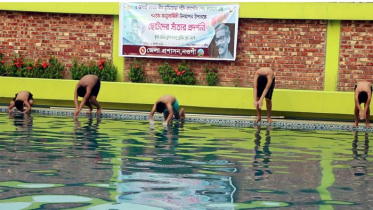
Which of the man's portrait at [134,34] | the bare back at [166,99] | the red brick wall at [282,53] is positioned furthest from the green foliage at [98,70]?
the bare back at [166,99]

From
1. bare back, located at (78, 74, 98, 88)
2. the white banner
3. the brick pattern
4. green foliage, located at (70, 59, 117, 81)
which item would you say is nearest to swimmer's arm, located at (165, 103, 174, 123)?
bare back, located at (78, 74, 98, 88)

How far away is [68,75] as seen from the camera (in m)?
19.9

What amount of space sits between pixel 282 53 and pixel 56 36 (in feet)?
21.2

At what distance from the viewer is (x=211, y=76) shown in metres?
18.8

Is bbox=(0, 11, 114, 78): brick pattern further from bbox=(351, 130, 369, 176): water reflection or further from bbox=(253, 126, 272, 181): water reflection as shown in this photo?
bbox=(351, 130, 369, 176): water reflection

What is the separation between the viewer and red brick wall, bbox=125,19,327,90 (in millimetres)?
18391

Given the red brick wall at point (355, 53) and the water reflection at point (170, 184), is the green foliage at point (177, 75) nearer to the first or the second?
the red brick wall at point (355, 53)

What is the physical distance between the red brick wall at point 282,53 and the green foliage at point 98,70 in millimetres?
3038

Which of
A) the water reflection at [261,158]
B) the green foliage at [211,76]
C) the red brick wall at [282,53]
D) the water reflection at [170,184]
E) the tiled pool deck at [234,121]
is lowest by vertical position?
the water reflection at [170,184]

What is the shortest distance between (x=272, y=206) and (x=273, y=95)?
37.2 feet

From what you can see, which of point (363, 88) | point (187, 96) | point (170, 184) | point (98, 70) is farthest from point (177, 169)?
point (98, 70)

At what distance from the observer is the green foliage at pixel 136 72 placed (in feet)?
62.5

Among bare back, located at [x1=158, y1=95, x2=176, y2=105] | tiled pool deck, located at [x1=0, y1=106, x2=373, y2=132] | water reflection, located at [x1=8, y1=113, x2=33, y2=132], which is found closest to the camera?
water reflection, located at [x1=8, y1=113, x2=33, y2=132]

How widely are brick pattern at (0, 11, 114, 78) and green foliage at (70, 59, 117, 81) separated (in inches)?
15.5
